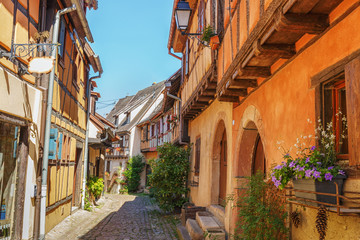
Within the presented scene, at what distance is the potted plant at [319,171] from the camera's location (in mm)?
2986

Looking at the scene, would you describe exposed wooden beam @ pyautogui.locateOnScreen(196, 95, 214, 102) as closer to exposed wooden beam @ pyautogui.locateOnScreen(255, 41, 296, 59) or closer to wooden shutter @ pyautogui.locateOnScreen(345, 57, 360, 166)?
exposed wooden beam @ pyautogui.locateOnScreen(255, 41, 296, 59)

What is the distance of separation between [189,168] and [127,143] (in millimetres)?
19451

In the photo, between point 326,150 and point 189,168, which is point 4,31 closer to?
point 326,150

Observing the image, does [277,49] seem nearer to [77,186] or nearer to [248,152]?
[248,152]

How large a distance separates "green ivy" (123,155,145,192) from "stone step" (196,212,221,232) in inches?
793

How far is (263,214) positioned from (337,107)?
5.04ft

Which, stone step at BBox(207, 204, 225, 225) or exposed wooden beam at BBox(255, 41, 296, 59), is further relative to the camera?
stone step at BBox(207, 204, 225, 225)

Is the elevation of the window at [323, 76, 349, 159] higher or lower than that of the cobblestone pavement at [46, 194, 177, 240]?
higher

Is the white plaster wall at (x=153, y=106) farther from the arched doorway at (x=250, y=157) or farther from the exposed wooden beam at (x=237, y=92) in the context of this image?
the exposed wooden beam at (x=237, y=92)

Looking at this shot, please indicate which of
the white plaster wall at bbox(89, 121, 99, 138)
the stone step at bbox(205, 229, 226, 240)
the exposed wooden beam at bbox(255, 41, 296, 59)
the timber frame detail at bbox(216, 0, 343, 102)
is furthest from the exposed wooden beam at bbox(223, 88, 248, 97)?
the white plaster wall at bbox(89, 121, 99, 138)

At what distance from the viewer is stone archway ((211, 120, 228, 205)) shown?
31.4ft

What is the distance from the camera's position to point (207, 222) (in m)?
7.94

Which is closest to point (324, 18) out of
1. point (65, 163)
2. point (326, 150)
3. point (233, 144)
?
point (326, 150)

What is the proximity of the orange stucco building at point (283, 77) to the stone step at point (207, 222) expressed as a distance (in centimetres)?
29
